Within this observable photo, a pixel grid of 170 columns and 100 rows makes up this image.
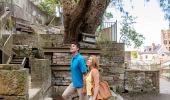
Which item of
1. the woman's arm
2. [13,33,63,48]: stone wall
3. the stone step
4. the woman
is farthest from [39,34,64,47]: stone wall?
the woman's arm

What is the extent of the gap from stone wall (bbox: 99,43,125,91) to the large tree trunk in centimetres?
476

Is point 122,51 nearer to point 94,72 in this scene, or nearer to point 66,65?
point 66,65

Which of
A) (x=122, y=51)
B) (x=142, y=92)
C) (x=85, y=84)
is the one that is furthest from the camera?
(x=142, y=92)

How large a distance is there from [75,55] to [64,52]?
591 cm

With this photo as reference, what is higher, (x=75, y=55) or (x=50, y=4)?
(x=50, y=4)

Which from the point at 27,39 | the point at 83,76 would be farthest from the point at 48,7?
the point at 83,76

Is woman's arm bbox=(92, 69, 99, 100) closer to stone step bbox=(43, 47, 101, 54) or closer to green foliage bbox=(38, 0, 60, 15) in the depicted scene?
stone step bbox=(43, 47, 101, 54)

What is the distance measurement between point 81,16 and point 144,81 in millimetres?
8440

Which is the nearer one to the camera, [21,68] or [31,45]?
[21,68]

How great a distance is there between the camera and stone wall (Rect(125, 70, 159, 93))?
1973cm

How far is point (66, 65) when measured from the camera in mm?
14938

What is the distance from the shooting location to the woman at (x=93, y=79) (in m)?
7.75

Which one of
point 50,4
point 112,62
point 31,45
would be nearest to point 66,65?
point 31,45

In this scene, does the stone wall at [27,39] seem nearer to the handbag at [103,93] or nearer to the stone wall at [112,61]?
the stone wall at [112,61]
